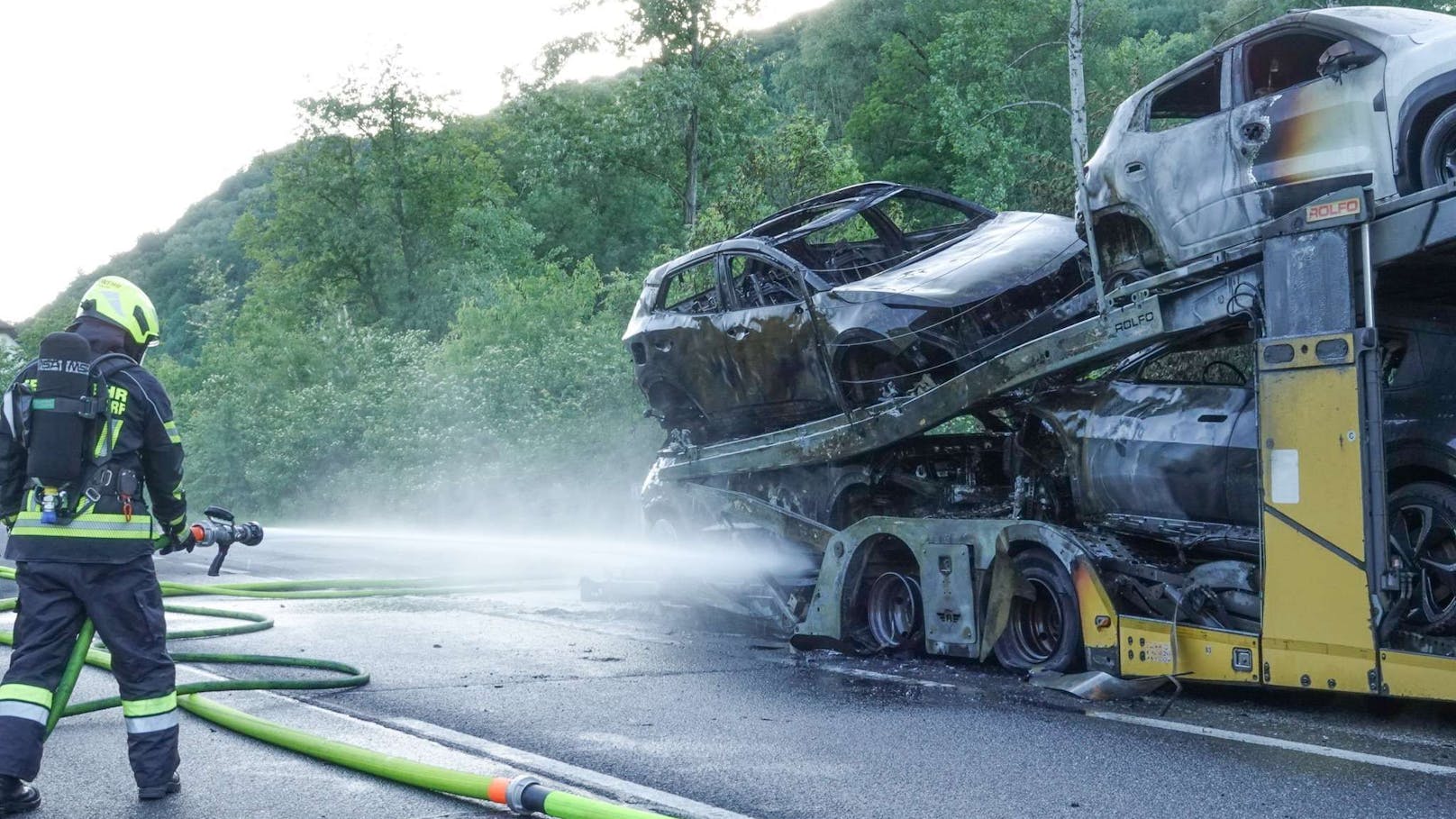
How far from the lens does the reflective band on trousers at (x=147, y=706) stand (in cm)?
493

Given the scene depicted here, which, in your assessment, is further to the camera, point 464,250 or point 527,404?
point 464,250

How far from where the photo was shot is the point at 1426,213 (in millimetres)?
5688

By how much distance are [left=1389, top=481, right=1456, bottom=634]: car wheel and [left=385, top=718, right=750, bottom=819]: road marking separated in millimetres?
3244

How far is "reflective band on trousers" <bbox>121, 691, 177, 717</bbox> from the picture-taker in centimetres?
493

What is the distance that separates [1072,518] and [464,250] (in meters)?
42.7

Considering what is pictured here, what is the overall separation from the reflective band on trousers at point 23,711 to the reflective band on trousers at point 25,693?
0.04ft

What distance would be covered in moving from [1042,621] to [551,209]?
43517 millimetres

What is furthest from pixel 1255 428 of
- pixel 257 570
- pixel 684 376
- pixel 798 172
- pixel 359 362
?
pixel 359 362

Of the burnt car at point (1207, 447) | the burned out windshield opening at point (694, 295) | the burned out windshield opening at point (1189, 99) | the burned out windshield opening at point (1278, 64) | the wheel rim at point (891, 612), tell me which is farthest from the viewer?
the burned out windshield opening at point (694, 295)

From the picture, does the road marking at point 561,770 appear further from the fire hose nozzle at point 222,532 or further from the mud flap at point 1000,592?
the mud flap at point 1000,592

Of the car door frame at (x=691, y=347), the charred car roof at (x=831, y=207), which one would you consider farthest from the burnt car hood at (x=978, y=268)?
the car door frame at (x=691, y=347)

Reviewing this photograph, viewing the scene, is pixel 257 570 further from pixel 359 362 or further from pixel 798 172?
pixel 359 362

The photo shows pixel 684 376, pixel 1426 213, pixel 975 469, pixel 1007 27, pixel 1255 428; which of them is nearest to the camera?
pixel 1426 213

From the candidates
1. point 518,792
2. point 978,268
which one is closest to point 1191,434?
point 978,268
